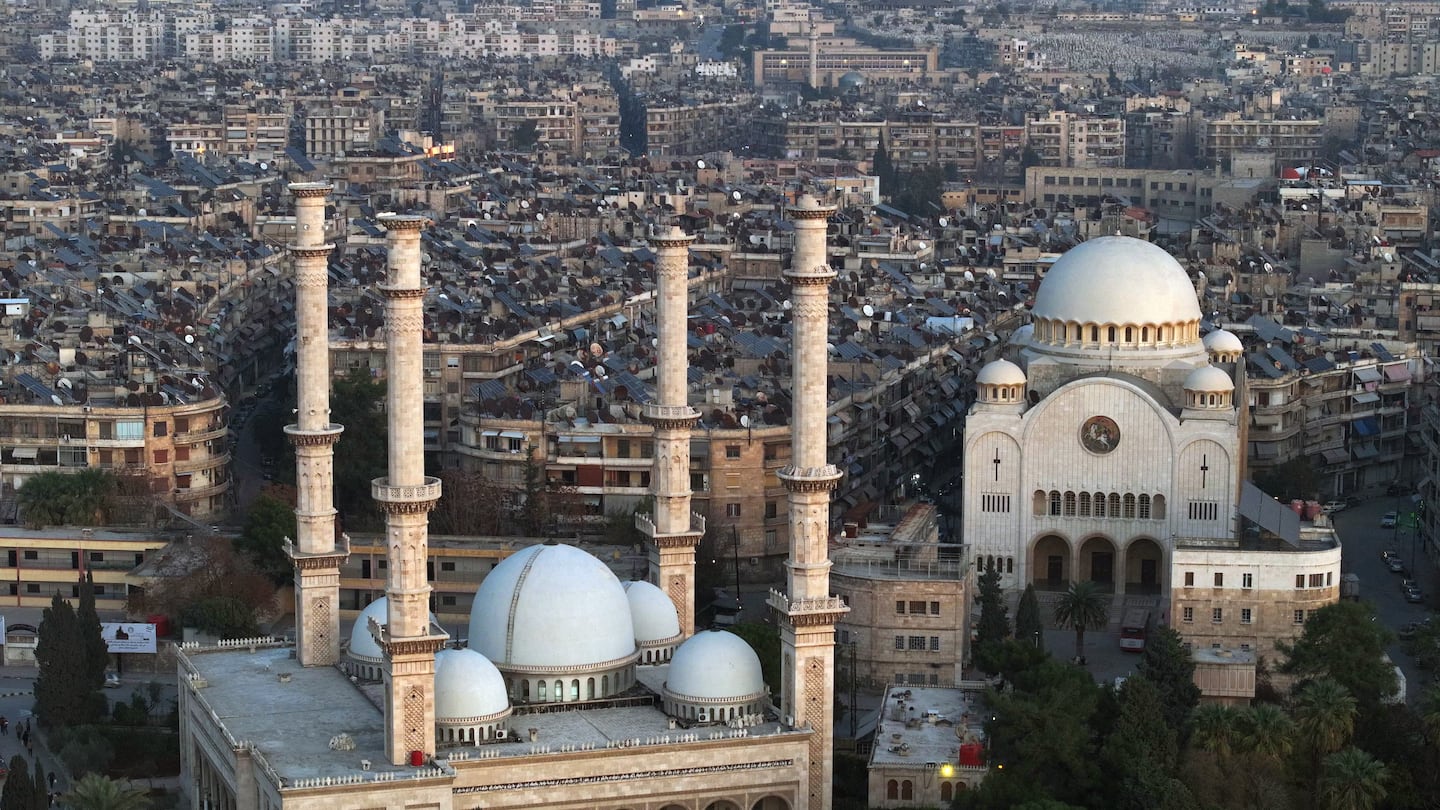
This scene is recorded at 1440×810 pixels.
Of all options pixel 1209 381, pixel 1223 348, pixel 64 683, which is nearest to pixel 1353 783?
pixel 1209 381

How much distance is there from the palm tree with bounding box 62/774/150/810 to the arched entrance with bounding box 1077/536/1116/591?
77.5 ft

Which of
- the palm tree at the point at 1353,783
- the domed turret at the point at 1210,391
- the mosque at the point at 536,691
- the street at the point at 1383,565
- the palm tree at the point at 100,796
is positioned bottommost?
the street at the point at 1383,565

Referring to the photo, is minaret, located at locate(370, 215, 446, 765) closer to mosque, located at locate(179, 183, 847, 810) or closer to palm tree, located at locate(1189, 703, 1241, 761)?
mosque, located at locate(179, 183, 847, 810)

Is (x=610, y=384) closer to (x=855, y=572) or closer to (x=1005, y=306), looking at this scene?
(x=855, y=572)

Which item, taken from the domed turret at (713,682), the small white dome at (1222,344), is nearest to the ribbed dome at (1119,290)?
the small white dome at (1222,344)

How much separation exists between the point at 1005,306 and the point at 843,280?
5608 mm

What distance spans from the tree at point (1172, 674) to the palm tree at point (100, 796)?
635 inches

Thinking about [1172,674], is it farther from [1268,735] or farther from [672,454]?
[672,454]

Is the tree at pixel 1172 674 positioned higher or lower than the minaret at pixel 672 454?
lower

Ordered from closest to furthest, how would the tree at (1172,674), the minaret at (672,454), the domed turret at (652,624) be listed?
the tree at (1172,674) < the domed turret at (652,624) < the minaret at (672,454)

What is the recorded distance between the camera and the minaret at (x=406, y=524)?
4956 centimetres

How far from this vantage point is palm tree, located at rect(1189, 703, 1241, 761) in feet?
173

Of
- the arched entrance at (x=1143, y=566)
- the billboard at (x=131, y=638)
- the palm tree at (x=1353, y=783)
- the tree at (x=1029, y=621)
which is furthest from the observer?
the arched entrance at (x=1143, y=566)

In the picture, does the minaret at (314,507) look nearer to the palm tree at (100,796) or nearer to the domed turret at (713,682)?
the palm tree at (100,796)
